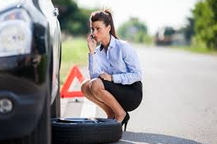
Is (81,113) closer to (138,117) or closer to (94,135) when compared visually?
(138,117)

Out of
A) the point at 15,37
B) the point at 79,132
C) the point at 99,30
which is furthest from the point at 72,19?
the point at 15,37

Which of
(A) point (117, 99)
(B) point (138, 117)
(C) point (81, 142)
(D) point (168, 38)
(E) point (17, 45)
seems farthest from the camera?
(D) point (168, 38)

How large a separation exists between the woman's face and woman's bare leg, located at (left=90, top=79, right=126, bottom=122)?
445 mm

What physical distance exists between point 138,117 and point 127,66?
68.9 inches

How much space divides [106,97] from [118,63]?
370mm

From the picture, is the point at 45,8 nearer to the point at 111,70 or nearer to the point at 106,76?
the point at 106,76

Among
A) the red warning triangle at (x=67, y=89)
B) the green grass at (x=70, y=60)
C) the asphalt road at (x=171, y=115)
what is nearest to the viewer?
the asphalt road at (x=171, y=115)

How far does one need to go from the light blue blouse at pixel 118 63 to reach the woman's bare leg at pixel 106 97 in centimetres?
14

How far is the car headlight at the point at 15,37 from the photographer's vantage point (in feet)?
13.3

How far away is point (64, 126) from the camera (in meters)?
5.54

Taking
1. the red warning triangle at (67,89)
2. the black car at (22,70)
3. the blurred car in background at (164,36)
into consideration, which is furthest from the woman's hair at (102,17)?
the blurred car in background at (164,36)

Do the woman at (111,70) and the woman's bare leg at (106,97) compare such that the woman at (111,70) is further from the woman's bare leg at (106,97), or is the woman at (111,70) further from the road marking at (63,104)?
the road marking at (63,104)

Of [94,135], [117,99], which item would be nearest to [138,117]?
[117,99]

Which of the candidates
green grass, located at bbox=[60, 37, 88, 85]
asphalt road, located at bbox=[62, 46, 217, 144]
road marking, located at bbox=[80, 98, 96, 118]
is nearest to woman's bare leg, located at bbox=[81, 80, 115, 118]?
asphalt road, located at bbox=[62, 46, 217, 144]
